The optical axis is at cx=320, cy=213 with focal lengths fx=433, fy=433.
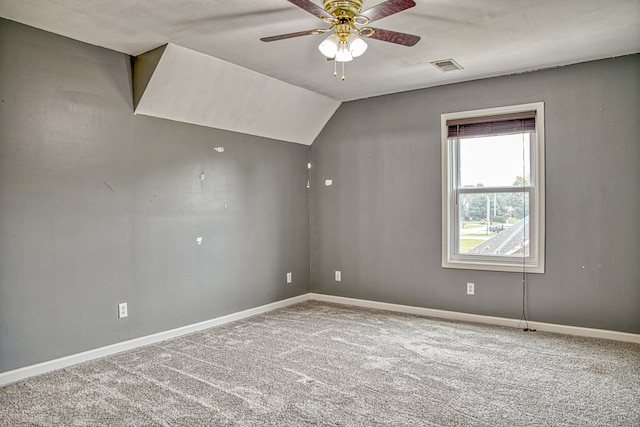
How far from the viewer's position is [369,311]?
16.1ft

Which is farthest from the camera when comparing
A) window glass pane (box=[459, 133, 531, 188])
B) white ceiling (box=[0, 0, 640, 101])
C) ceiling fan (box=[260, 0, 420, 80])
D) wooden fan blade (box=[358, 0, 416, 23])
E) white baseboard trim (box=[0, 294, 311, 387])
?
window glass pane (box=[459, 133, 531, 188])

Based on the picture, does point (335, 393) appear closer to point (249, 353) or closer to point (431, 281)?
point (249, 353)

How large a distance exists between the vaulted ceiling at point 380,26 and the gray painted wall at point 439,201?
0.33 metres

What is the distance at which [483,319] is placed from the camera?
4398mm

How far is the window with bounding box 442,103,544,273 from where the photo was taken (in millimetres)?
4176

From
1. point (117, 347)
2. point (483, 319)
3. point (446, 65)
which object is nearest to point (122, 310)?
point (117, 347)

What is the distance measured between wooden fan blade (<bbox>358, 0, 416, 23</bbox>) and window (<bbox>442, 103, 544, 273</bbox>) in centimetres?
238

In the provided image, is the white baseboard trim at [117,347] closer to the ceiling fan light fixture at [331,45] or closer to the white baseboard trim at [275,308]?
the white baseboard trim at [275,308]

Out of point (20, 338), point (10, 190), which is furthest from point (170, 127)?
point (20, 338)

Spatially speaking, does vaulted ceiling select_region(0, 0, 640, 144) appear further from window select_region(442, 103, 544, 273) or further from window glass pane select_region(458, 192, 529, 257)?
window glass pane select_region(458, 192, 529, 257)

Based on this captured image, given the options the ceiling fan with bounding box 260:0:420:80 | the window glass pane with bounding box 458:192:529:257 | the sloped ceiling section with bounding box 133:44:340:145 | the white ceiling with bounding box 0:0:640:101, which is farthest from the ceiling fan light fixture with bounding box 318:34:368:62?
the window glass pane with bounding box 458:192:529:257

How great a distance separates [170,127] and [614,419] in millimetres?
3921

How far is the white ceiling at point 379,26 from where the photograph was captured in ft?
9.09

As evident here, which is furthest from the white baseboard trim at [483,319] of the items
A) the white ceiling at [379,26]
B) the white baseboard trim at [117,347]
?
the white ceiling at [379,26]
